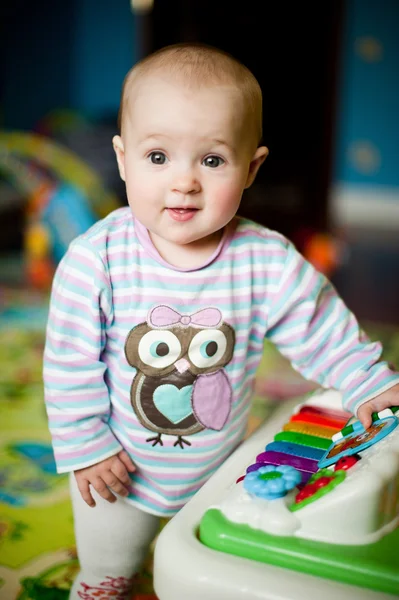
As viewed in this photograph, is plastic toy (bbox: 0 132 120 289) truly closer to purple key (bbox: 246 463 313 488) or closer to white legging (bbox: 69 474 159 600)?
white legging (bbox: 69 474 159 600)

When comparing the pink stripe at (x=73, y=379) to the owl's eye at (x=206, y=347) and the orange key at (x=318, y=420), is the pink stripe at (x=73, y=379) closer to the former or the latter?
the owl's eye at (x=206, y=347)

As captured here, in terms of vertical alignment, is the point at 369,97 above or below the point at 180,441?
below

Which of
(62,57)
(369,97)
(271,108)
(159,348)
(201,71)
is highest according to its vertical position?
(201,71)

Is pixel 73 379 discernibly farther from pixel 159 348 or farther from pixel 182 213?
pixel 182 213

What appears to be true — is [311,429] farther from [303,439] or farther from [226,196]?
[226,196]

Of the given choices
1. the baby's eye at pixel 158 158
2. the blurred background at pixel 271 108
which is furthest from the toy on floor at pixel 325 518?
the blurred background at pixel 271 108

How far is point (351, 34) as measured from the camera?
4.11 metres

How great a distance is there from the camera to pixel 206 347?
0.83 metres

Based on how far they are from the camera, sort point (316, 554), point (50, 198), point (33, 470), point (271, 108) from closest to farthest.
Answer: point (316, 554) → point (33, 470) → point (50, 198) → point (271, 108)

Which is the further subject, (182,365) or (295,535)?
(182,365)

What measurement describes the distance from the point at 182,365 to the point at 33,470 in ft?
2.21

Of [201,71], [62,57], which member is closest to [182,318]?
[201,71]

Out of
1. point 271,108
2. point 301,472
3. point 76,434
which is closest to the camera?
point 301,472

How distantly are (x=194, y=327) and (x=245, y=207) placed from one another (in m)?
→ 3.54
